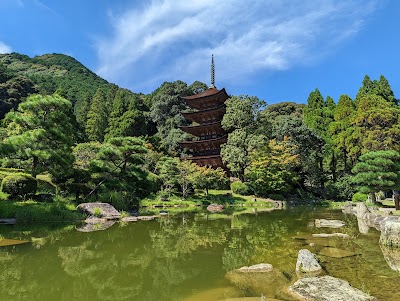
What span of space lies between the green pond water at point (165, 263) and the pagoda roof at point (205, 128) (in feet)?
83.5

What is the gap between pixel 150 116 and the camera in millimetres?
48781

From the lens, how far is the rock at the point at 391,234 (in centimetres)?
842

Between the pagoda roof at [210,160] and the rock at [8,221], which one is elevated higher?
the pagoda roof at [210,160]

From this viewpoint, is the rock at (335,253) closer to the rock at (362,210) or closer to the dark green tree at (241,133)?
the rock at (362,210)

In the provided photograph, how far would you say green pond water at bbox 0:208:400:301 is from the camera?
4.91m

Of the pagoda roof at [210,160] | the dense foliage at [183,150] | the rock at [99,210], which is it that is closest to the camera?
the rock at [99,210]

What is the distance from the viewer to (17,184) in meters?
14.5

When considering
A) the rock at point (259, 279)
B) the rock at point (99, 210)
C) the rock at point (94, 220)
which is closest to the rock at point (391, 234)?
the rock at point (259, 279)

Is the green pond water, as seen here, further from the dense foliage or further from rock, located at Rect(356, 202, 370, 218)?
the dense foliage

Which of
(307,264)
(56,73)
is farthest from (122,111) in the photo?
(56,73)

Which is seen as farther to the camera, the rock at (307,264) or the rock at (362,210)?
the rock at (362,210)

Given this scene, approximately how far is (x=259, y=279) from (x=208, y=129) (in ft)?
106

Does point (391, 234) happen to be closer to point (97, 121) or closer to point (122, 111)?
point (122, 111)

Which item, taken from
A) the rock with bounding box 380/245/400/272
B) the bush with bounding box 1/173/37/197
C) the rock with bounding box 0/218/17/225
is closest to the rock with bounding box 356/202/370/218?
the rock with bounding box 380/245/400/272
